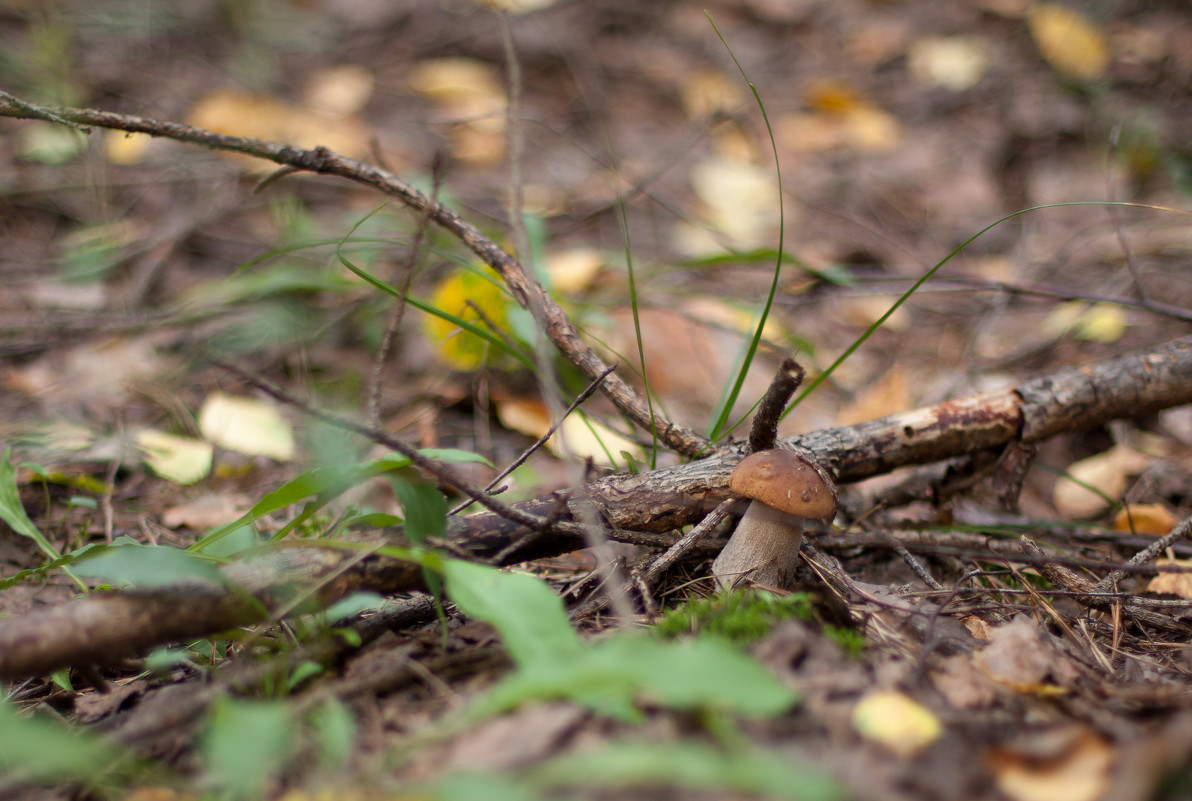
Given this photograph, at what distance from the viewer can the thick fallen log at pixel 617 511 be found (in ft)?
3.51

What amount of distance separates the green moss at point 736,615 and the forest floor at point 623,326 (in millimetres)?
18

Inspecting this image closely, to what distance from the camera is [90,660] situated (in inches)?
42.1

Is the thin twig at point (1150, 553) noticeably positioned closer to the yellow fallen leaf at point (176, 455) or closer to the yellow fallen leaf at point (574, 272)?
the yellow fallen leaf at point (574, 272)

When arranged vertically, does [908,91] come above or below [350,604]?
above

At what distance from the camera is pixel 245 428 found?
8.20 ft

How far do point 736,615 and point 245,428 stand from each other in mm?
1957

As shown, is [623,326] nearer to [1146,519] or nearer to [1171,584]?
[1146,519]

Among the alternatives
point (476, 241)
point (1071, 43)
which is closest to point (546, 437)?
point (476, 241)

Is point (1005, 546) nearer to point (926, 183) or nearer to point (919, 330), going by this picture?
point (919, 330)

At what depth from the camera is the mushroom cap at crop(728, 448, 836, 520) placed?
1.37m

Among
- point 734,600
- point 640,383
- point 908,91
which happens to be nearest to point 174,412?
point 640,383

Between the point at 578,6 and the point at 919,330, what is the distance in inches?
138

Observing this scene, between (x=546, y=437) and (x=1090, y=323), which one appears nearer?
(x=546, y=437)

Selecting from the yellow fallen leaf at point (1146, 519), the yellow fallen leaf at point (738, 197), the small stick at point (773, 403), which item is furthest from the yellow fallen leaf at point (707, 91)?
the small stick at point (773, 403)
